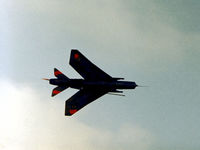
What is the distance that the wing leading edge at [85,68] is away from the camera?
58500 mm

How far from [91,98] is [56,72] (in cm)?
970

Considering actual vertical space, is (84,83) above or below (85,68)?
below

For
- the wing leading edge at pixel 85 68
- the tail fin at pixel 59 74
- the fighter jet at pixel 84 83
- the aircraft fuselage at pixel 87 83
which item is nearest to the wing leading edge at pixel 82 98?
the fighter jet at pixel 84 83

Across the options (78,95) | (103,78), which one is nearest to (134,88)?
(103,78)

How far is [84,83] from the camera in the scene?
57.5m

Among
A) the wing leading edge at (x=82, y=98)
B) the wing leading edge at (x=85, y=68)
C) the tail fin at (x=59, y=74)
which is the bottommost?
the wing leading edge at (x=82, y=98)

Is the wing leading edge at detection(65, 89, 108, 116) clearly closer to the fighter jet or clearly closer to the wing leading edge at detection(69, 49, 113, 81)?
the fighter jet

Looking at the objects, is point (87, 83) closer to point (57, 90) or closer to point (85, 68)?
point (85, 68)

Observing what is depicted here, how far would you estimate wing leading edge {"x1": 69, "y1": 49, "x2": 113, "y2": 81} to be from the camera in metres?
58.5

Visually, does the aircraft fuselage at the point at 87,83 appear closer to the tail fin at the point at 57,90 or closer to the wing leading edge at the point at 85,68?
the wing leading edge at the point at 85,68

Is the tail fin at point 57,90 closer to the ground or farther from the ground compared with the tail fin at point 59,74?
closer to the ground

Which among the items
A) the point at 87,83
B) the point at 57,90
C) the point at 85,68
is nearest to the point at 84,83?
the point at 87,83

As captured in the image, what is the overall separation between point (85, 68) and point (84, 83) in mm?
3750

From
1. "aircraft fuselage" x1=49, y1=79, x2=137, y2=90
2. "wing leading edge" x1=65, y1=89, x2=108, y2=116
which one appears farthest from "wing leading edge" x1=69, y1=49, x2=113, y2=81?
"wing leading edge" x1=65, y1=89, x2=108, y2=116
